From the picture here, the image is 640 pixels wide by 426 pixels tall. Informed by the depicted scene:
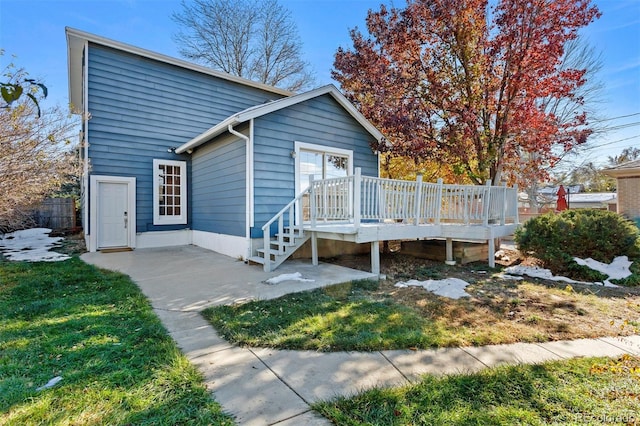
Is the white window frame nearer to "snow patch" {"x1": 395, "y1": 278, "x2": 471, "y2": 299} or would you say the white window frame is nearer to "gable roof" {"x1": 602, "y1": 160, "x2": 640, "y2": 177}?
"snow patch" {"x1": 395, "y1": 278, "x2": 471, "y2": 299}

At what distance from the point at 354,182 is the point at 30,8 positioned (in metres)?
6.70

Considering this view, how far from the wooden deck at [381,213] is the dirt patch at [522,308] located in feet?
3.12

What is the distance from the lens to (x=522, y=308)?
13.1 ft

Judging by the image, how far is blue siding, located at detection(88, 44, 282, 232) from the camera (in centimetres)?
845

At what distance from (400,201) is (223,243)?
4.51 metres

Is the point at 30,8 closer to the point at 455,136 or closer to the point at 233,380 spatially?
the point at 233,380

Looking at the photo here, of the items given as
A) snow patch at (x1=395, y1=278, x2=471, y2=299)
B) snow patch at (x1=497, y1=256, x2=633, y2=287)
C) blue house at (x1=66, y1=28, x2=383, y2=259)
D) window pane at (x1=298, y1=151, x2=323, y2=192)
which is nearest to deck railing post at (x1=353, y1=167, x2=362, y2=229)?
snow patch at (x1=395, y1=278, x2=471, y2=299)

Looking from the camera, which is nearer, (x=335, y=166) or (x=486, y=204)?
(x=486, y=204)

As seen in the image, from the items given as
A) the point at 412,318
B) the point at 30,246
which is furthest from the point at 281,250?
the point at 30,246

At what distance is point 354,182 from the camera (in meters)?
5.50

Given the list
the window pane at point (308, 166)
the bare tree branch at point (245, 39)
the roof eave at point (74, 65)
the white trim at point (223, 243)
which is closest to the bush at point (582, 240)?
the window pane at point (308, 166)

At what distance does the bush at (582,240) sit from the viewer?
18.8ft

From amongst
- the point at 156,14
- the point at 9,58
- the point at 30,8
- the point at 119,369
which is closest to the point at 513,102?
the point at 119,369

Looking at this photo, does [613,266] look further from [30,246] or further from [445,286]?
[30,246]
